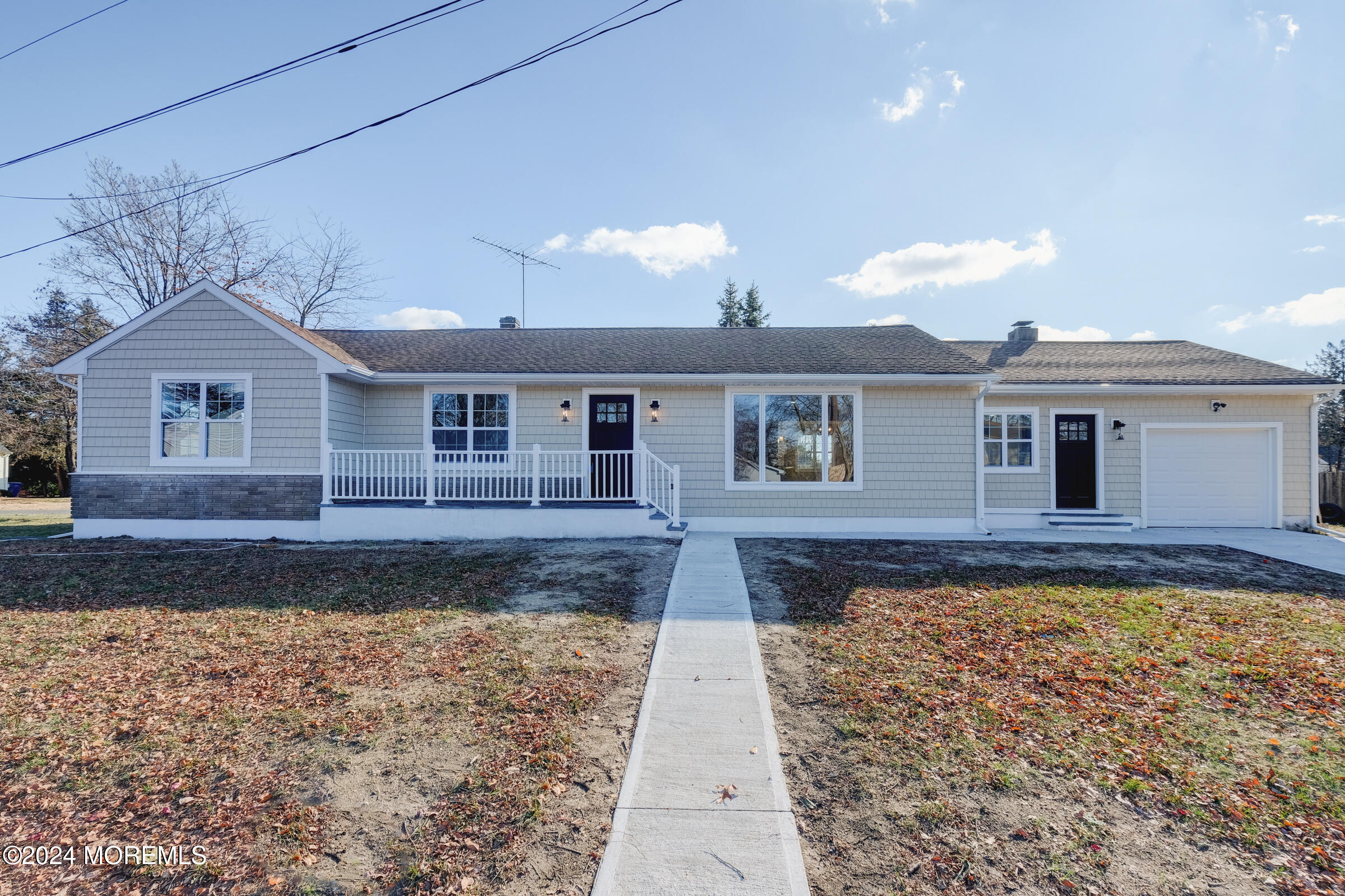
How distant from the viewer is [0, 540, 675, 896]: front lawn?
234 cm

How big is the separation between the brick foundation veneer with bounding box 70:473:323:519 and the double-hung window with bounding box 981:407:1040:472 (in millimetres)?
12857

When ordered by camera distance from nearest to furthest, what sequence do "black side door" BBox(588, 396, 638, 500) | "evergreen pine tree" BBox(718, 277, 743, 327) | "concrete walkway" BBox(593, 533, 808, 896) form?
"concrete walkway" BBox(593, 533, 808, 896) → "black side door" BBox(588, 396, 638, 500) → "evergreen pine tree" BBox(718, 277, 743, 327)

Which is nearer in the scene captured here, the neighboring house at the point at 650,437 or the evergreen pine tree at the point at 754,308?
the neighboring house at the point at 650,437

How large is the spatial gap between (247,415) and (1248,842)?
12.8 metres

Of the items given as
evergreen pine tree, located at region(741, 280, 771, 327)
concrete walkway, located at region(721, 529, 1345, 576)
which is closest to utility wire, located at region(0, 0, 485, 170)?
concrete walkway, located at region(721, 529, 1345, 576)

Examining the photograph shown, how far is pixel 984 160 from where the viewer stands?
12.4 m

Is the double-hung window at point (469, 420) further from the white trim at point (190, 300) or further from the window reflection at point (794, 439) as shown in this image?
the window reflection at point (794, 439)

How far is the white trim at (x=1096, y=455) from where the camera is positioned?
11469 mm

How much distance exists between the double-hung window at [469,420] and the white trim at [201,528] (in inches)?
106

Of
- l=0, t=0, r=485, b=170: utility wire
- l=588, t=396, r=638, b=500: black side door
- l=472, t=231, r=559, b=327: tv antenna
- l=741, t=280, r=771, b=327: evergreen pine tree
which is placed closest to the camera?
l=0, t=0, r=485, b=170: utility wire

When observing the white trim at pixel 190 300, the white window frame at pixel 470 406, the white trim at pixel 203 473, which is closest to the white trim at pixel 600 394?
the white window frame at pixel 470 406

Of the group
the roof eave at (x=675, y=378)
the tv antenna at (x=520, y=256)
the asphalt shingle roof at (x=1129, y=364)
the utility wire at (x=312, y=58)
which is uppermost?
the tv antenna at (x=520, y=256)

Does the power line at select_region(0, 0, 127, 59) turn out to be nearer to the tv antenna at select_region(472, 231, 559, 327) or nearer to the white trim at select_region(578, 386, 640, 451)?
the white trim at select_region(578, 386, 640, 451)

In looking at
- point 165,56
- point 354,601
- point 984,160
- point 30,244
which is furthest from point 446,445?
point 984,160
